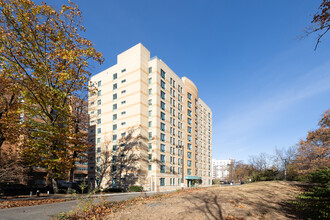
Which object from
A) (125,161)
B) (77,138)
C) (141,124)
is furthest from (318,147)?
(77,138)

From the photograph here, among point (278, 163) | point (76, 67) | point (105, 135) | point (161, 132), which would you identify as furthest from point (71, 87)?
point (278, 163)

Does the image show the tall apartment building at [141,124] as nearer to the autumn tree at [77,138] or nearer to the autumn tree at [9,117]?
the autumn tree at [77,138]

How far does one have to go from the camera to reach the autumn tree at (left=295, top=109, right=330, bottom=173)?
99.3 feet

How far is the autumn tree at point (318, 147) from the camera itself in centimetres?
3028

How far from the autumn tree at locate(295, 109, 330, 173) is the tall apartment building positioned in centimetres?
Result: 2169

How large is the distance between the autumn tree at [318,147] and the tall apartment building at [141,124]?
71.2ft

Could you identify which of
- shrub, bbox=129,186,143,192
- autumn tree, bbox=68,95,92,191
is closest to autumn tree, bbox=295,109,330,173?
shrub, bbox=129,186,143,192

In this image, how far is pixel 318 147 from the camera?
1248 inches

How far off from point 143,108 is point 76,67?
81.3 ft

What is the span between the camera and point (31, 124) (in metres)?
17.8

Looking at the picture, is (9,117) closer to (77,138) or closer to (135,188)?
(77,138)

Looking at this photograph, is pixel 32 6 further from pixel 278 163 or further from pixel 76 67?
pixel 278 163

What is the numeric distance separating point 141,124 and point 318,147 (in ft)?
103

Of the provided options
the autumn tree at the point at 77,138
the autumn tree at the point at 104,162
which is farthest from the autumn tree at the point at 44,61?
the autumn tree at the point at 104,162
